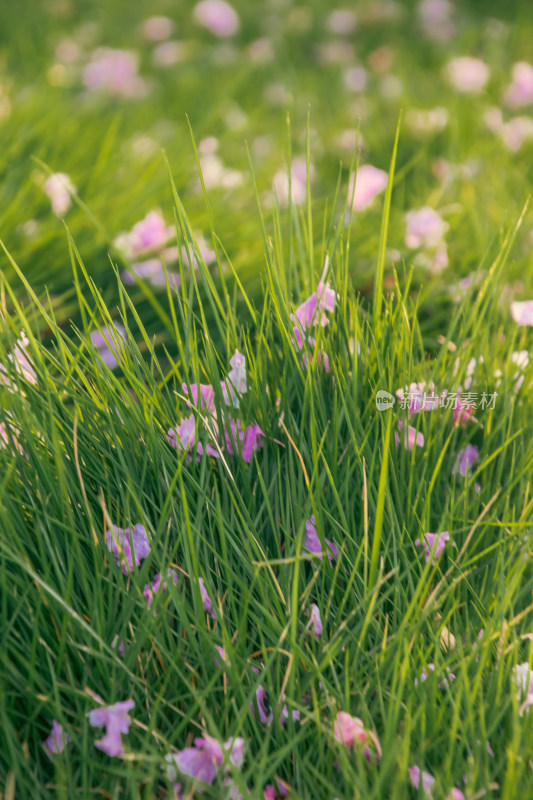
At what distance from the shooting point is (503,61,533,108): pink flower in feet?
9.64

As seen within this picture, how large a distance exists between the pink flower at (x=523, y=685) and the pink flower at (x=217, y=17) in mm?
3619

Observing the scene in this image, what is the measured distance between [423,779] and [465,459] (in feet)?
1.84

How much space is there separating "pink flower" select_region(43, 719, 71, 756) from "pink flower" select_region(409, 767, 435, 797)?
1.28 ft

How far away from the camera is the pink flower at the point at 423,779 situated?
0.82 m

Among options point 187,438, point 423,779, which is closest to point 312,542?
point 187,438

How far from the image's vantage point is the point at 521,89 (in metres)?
2.96

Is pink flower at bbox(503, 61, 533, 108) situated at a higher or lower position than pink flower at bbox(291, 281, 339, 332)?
lower

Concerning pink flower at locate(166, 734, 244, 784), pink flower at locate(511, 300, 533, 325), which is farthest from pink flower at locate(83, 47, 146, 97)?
pink flower at locate(166, 734, 244, 784)

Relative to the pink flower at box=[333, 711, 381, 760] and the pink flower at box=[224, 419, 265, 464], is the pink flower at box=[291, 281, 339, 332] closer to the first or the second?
the pink flower at box=[224, 419, 265, 464]

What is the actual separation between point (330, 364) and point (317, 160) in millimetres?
1651

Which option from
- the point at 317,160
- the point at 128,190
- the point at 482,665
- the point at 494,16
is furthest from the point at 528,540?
the point at 494,16

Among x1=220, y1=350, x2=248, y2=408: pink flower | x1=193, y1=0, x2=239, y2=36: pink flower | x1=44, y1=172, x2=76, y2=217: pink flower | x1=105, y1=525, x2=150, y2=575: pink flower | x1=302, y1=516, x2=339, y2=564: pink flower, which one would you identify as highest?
x1=193, y1=0, x2=239, y2=36: pink flower

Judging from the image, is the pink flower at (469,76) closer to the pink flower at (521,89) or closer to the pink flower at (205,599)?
the pink flower at (521,89)

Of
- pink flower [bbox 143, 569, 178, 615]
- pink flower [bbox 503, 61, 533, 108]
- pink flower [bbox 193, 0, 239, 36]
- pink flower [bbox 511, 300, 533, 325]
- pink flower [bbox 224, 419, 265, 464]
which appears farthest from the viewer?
pink flower [bbox 193, 0, 239, 36]
